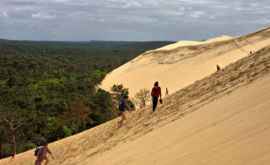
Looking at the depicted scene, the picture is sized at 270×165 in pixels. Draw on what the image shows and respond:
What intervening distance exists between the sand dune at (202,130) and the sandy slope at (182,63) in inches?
1154

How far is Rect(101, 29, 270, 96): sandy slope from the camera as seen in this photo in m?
49.4

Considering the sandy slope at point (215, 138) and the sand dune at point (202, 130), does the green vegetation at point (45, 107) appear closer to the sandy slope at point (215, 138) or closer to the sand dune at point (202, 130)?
the sand dune at point (202, 130)

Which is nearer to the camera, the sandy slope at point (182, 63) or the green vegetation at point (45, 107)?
the green vegetation at point (45, 107)

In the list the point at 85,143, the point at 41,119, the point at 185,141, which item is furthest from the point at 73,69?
the point at 185,141

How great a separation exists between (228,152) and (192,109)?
532cm

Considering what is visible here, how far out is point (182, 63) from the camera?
55.5 metres

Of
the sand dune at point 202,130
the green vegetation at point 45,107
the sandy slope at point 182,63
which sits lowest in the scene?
the green vegetation at point 45,107

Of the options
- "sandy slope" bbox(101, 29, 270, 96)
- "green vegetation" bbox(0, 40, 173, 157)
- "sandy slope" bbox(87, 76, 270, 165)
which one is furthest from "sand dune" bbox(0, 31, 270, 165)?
"sandy slope" bbox(101, 29, 270, 96)

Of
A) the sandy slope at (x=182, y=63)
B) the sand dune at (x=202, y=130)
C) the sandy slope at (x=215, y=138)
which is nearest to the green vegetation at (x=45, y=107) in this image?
the sandy slope at (x=182, y=63)

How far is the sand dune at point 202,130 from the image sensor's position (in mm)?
7852

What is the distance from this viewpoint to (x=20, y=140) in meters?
37.2

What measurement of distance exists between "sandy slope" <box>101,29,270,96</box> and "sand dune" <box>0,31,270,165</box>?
96.1 feet

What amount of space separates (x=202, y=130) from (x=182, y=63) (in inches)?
1812

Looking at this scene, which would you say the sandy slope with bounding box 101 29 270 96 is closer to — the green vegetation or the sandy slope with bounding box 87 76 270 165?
the green vegetation
